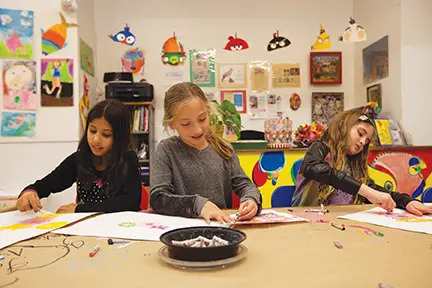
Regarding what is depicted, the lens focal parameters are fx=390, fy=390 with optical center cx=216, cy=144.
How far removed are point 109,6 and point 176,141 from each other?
290 cm

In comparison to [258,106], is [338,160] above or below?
below

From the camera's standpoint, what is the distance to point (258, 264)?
2.26 ft

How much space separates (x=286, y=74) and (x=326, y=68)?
1.35ft

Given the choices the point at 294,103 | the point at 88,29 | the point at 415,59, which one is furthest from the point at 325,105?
the point at 88,29

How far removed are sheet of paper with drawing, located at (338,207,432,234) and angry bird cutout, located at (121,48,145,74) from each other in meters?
3.07

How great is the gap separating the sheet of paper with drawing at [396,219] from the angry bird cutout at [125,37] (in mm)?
3127

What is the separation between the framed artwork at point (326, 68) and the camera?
13.0 ft

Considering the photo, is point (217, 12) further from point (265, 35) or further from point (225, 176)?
point (225, 176)

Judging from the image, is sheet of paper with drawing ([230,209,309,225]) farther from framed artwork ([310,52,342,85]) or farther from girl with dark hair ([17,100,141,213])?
A: framed artwork ([310,52,342,85])

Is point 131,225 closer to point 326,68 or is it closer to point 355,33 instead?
point 355,33

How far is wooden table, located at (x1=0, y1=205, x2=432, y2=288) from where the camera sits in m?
0.60

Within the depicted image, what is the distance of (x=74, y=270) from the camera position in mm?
670

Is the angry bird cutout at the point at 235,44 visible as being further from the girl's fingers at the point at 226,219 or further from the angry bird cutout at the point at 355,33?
the girl's fingers at the point at 226,219

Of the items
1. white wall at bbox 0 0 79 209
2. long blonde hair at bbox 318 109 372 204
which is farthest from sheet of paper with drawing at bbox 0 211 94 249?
white wall at bbox 0 0 79 209
